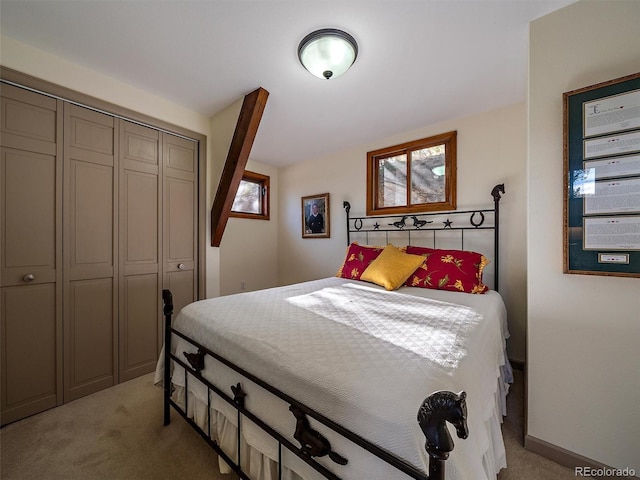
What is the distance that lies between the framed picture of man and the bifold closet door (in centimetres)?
162

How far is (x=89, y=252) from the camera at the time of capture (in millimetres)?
1974

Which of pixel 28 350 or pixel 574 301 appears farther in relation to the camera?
pixel 28 350

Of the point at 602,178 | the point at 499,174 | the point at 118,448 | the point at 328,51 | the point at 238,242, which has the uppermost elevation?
the point at 328,51

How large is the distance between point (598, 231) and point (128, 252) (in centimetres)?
316

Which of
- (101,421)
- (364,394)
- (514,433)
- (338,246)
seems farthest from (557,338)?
(101,421)

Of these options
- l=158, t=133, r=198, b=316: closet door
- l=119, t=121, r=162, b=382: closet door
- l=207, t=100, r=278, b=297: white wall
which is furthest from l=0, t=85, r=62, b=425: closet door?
l=207, t=100, r=278, b=297: white wall

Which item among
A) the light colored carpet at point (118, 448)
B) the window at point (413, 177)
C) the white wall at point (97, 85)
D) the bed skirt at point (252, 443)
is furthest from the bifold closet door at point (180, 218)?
the window at point (413, 177)

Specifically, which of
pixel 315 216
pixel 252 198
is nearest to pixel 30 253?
pixel 252 198

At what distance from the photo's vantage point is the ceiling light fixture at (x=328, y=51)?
4.97 feet

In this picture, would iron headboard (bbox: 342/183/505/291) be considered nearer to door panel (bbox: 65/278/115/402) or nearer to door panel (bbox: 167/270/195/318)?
door panel (bbox: 167/270/195/318)

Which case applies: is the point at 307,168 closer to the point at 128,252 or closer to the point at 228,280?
the point at 228,280

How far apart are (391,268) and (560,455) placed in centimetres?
141

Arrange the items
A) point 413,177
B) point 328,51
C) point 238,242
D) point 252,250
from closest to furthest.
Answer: point 328,51
point 413,177
point 238,242
point 252,250

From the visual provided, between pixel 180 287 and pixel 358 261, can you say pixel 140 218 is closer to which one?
pixel 180 287
